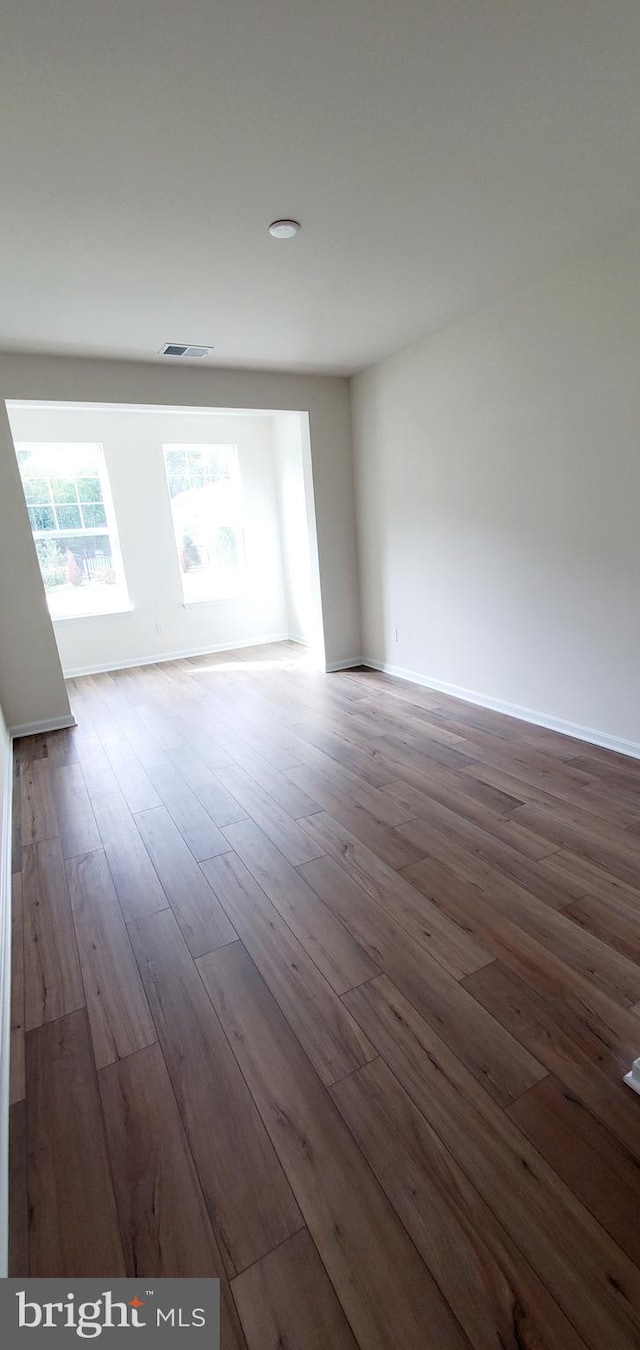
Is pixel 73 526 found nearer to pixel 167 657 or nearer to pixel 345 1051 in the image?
pixel 167 657

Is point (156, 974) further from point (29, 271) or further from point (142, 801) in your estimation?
point (29, 271)

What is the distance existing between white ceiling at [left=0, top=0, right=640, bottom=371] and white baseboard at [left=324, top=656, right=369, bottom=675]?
9.57 feet

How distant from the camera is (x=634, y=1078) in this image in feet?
4.22

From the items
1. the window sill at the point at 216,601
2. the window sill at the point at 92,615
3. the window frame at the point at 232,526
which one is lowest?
the window sill at the point at 216,601

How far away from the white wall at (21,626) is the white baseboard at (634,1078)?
3.87 meters

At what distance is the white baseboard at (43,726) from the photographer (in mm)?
3885

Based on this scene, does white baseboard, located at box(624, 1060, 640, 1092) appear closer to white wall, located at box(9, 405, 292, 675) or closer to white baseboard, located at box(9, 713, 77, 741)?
white baseboard, located at box(9, 713, 77, 741)

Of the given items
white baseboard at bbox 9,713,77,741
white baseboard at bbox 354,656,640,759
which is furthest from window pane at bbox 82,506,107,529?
white baseboard at bbox 354,656,640,759

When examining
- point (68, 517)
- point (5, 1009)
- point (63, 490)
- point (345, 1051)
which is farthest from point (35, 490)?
point (345, 1051)

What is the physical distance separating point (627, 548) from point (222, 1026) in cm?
279

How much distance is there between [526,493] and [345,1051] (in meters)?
3.02

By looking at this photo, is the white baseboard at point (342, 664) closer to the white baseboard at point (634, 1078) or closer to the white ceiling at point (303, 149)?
the white ceiling at point (303, 149)

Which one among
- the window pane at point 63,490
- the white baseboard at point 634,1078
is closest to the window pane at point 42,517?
the window pane at point 63,490

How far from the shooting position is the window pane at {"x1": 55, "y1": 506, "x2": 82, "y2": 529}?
5.19m
